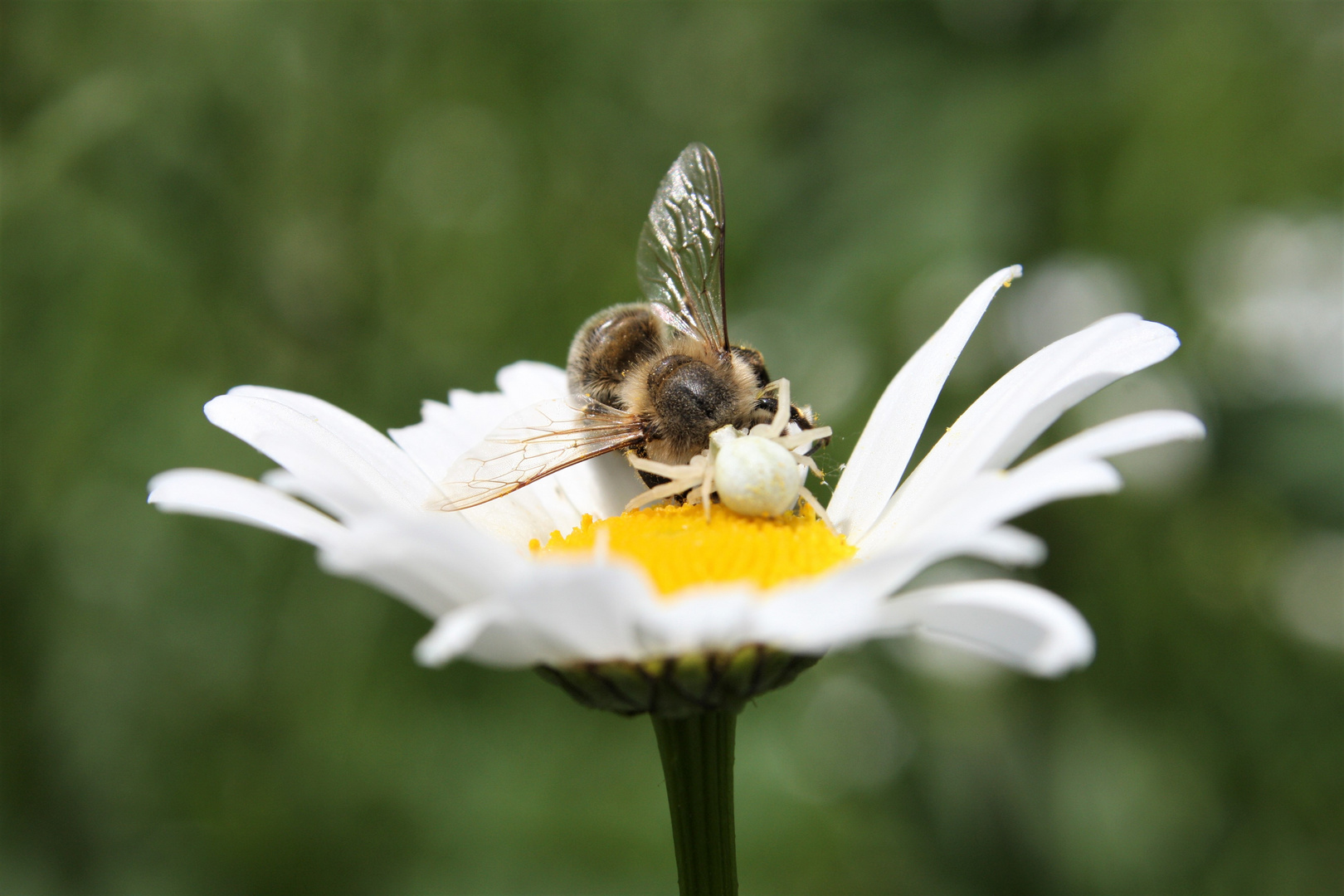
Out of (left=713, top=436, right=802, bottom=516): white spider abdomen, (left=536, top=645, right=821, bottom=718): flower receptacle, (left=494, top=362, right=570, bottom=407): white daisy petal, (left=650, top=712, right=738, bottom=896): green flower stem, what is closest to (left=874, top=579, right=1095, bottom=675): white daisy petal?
(left=536, top=645, right=821, bottom=718): flower receptacle

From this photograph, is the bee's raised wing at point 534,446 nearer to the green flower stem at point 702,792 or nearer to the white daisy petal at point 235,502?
the white daisy petal at point 235,502

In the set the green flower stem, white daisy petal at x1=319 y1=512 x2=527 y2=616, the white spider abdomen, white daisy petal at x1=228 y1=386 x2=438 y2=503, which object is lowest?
the green flower stem

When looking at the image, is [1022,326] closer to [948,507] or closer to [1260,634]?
[1260,634]

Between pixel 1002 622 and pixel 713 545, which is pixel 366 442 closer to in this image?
pixel 713 545

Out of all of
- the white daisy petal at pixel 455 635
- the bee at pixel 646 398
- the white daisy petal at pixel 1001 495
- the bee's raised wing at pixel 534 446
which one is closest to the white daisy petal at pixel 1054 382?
the white daisy petal at pixel 1001 495

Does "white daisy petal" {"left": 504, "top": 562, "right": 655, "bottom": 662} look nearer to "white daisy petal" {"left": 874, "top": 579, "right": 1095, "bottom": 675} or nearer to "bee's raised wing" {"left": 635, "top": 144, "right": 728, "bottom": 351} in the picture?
"white daisy petal" {"left": 874, "top": 579, "right": 1095, "bottom": 675}

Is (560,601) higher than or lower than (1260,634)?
lower

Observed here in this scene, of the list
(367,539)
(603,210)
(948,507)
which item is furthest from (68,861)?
(603,210)
